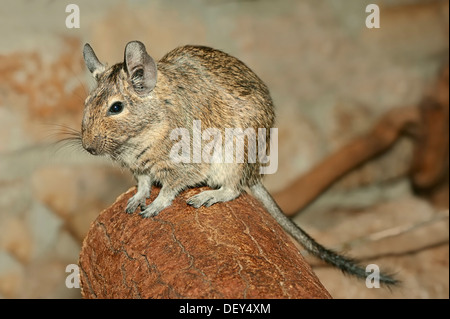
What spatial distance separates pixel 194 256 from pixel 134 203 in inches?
19.4

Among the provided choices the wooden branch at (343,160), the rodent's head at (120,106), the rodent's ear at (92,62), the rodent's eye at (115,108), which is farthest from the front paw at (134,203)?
the wooden branch at (343,160)

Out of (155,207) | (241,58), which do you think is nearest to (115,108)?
(155,207)

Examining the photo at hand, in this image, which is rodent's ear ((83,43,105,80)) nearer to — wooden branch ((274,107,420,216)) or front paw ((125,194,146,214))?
front paw ((125,194,146,214))

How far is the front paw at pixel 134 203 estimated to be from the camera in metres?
2.50

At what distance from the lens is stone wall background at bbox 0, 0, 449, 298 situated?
12.0 feet

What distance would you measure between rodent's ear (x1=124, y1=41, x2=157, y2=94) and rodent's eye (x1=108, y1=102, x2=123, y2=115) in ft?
0.30

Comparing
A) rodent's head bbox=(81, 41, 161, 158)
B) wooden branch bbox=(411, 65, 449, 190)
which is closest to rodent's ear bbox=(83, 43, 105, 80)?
rodent's head bbox=(81, 41, 161, 158)

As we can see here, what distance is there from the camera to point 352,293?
4090 millimetres

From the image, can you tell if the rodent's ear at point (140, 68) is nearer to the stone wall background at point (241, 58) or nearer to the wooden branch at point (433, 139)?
the stone wall background at point (241, 58)

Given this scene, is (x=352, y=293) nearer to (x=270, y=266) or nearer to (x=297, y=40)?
(x=297, y=40)

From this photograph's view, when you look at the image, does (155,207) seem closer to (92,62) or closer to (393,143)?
(92,62)

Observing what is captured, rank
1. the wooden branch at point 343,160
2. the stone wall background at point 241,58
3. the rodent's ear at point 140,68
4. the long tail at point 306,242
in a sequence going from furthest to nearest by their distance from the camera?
the wooden branch at point 343,160 → the stone wall background at point 241,58 → the long tail at point 306,242 → the rodent's ear at point 140,68

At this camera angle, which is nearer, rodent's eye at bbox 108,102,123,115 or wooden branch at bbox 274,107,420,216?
rodent's eye at bbox 108,102,123,115

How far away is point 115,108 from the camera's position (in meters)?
2.43
